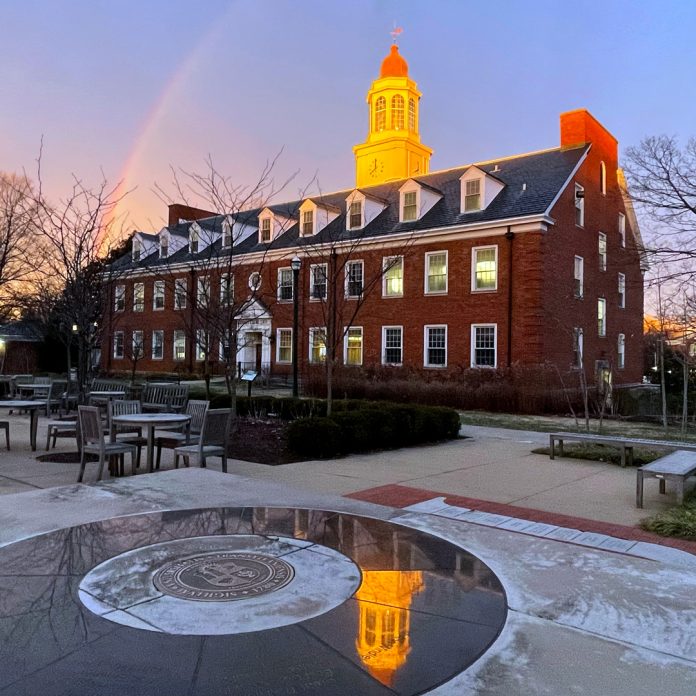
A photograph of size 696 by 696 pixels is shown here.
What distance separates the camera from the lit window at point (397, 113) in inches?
1895

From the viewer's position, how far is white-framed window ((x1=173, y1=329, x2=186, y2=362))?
3797 cm

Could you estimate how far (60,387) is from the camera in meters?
17.2

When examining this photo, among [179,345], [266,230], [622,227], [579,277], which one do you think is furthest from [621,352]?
[179,345]

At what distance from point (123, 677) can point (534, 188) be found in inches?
1050

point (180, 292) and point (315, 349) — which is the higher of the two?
point (180, 292)

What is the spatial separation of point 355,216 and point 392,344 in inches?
270

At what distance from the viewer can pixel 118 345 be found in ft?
140

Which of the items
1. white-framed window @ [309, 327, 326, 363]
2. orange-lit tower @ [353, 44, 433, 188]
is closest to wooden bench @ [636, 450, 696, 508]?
white-framed window @ [309, 327, 326, 363]

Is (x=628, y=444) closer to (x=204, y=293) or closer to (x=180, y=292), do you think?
(x=204, y=293)

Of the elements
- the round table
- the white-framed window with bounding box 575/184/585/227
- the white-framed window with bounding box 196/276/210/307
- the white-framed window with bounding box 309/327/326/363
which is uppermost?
the white-framed window with bounding box 575/184/585/227

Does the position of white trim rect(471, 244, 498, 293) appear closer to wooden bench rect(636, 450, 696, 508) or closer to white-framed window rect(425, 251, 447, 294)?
white-framed window rect(425, 251, 447, 294)

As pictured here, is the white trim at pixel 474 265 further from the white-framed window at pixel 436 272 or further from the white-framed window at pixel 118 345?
the white-framed window at pixel 118 345

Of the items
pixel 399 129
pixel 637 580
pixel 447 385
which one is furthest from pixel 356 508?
pixel 399 129

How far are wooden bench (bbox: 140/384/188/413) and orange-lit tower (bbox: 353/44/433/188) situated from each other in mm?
34380
